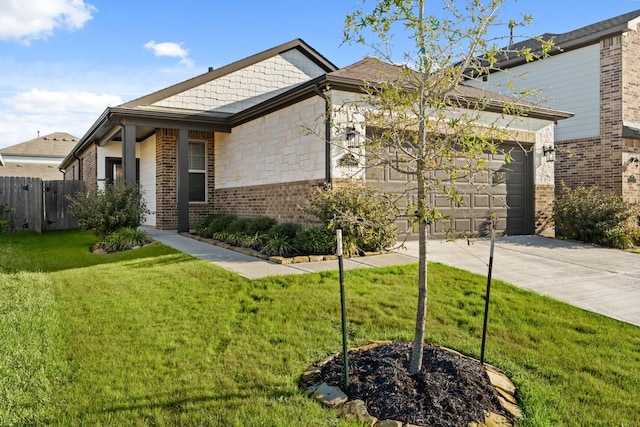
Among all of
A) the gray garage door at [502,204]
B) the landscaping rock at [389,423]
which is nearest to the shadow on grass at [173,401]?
the landscaping rock at [389,423]

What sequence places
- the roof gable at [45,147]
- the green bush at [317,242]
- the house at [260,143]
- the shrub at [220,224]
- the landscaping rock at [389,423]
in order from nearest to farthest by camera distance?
the landscaping rock at [389,423] → the green bush at [317,242] → the house at [260,143] → the shrub at [220,224] → the roof gable at [45,147]

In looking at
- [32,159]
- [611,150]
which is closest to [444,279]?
[611,150]

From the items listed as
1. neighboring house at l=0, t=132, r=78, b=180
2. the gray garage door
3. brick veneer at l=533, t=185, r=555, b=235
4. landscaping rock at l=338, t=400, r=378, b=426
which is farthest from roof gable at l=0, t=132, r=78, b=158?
landscaping rock at l=338, t=400, r=378, b=426

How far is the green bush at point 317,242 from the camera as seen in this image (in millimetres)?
8141

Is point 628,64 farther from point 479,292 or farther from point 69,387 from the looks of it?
point 69,387

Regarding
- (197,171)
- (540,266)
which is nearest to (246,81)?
(197,171)

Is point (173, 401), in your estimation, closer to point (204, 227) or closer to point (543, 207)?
point (204, 227)

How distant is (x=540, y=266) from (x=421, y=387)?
5.45 meters

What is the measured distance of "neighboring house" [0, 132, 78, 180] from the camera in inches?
1286

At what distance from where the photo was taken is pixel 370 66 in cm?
1022

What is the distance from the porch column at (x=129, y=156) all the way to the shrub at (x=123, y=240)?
70.2 inches

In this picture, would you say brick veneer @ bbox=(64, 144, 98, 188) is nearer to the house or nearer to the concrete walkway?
the house

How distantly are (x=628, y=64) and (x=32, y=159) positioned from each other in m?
36.9

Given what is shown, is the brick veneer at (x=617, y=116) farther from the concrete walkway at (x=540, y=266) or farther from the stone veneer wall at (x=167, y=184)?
the stone veneer wall at (x=167, y=184)
